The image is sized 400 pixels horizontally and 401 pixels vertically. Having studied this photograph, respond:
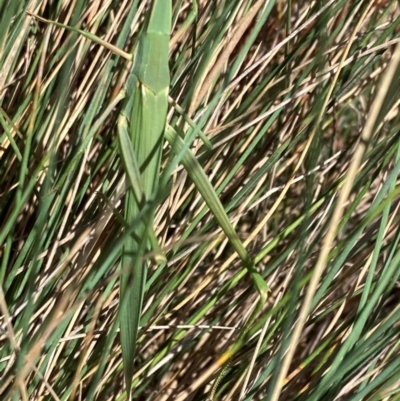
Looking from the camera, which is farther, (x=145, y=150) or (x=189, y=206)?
(x=189, y=206)

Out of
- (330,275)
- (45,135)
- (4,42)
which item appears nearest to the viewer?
(330,275)

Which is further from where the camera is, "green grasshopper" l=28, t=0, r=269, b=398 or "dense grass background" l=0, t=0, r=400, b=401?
"dense grass background" l=0, t=0, r=400, b=401

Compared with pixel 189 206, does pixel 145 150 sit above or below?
above

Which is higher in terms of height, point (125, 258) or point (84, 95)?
point (84, 95)

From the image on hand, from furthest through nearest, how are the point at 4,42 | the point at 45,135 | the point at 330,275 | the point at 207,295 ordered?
the point at 207,295
the point at 45,135
the point at 4,42
the point at 330,275

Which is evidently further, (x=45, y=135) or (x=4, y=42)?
(x=45, y=135)

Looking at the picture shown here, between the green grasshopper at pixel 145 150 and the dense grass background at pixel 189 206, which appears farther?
the dense grass background at pixel 189 206

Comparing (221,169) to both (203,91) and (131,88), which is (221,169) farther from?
(131,88)

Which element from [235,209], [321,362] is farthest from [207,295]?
[321,362]

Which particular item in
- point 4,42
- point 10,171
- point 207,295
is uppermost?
point 4,42

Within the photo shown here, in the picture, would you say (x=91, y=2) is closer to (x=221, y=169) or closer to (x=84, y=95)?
(x=84, y=95)
